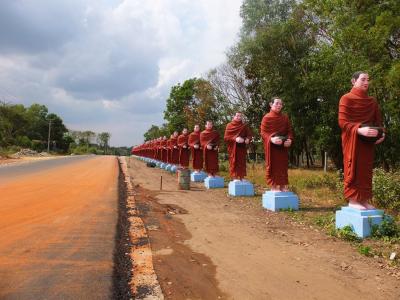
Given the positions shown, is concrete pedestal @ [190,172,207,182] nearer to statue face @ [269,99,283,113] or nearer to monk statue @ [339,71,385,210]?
statue face @ [269,99,283,113]

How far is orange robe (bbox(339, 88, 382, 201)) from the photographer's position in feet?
26.1

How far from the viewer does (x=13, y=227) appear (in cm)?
Answer: 798

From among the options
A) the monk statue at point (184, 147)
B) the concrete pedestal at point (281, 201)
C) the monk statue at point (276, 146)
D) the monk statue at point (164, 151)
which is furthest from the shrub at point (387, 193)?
the monk statue at point (164, 151)

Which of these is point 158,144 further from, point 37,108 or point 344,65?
point 37,108

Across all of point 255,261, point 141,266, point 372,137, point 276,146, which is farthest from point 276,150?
point 141,266

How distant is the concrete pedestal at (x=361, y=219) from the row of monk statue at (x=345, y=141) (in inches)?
6.2

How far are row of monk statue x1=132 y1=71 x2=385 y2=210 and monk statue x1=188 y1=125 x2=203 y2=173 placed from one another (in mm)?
46

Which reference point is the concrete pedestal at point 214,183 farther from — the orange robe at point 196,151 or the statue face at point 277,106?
the statue face at point 277,106

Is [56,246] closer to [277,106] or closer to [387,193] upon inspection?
[277,106]

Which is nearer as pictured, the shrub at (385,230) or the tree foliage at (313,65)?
the shrub at (385,230)

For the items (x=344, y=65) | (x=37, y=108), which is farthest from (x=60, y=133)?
(x=344, y=65)

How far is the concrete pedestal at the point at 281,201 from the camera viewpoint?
423 inches

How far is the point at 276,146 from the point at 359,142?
3320mm

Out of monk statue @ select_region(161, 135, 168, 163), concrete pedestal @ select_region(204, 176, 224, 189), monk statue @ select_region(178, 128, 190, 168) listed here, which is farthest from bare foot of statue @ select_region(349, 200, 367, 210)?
monk statue @ select_region(161, 135, 168, 163)
